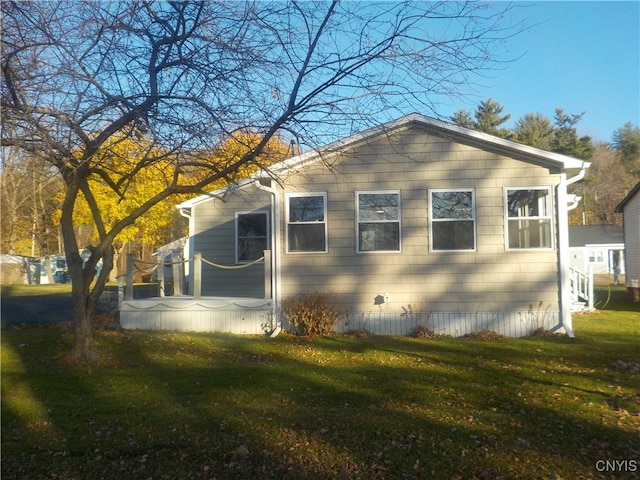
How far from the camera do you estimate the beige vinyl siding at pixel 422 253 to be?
1195cm

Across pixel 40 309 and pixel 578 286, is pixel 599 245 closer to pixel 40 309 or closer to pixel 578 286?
pixel 578 286

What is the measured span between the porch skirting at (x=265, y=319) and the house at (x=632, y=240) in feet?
36.7

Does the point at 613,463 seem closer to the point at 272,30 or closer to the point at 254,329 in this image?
the point at 272,30

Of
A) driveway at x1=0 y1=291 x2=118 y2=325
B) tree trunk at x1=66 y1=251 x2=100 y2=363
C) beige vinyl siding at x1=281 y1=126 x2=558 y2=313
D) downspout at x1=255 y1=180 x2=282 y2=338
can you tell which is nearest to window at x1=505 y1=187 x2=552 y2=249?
beige vinyl siding at x1=281 y1=126 x2=558 y2=313

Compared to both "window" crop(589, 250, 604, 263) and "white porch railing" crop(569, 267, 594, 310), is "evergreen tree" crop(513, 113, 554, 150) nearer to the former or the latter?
"window" crop(589, 250, 604, 263)

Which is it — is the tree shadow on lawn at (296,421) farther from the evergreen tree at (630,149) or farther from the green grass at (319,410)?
the evergreen tree at (630,149)

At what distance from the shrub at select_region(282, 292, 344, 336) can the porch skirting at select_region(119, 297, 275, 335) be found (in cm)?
62

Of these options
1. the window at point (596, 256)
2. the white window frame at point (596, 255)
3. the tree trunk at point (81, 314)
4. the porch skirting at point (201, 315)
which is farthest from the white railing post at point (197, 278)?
the window at point (596, 256)

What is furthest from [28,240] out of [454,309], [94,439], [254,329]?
[94,439]

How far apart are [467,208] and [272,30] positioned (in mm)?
5834

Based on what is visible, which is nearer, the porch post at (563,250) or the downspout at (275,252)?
the porch post at (563,250)

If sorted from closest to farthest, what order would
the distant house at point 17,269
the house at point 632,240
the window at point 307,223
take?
the window at point 307,223 < the house at point 632,240 < the distant house at point 17,269

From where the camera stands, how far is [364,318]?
Answer: 12.2 meters

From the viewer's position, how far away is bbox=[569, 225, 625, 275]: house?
4244 centimetres
